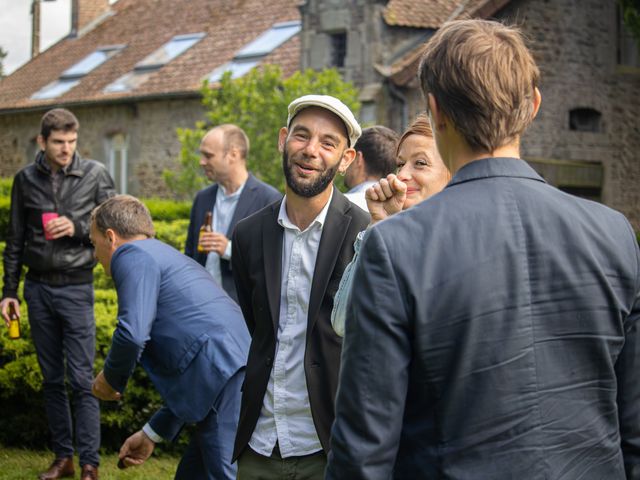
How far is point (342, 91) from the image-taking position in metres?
19.9

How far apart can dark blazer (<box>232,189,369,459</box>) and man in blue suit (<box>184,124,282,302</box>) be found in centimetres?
276

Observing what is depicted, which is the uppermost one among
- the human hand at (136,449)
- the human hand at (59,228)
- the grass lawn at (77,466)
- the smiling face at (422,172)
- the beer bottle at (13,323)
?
the smiling face at (422,172)

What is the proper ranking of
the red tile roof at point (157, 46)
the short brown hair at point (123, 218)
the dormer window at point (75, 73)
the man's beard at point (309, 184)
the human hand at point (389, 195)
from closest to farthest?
the human hand at point (389, 195)
the man's beard at point (309, 184)
the short brown hair at point (123, 218)
the red tile roof at point (157, 46)
the dormer window at point (75, 73)

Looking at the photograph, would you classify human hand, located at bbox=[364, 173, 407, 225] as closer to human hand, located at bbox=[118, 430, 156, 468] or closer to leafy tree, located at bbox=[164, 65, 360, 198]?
human hand, located at bbox=[118, 430, 156, 468]

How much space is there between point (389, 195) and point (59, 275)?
4.57 m

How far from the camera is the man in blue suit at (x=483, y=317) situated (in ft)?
7.45

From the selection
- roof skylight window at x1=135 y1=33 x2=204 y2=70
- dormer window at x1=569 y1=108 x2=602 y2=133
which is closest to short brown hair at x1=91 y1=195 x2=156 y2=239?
dormer window at x1=569 y1=108 x2=602 y2=133

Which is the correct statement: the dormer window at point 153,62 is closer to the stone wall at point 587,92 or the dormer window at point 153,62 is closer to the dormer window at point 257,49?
the dormer window at point 257,49

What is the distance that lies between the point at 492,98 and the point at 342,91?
1771 centimetres

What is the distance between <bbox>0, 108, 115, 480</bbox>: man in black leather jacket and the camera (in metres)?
7.17

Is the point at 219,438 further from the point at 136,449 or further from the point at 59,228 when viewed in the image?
the point at 59,228

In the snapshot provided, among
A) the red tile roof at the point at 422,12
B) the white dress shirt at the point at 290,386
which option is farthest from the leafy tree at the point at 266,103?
the white dress shirt at the point at 290,386

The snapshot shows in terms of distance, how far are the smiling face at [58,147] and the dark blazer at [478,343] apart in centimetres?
537

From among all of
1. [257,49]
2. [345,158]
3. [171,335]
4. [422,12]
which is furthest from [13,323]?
[257,49]
